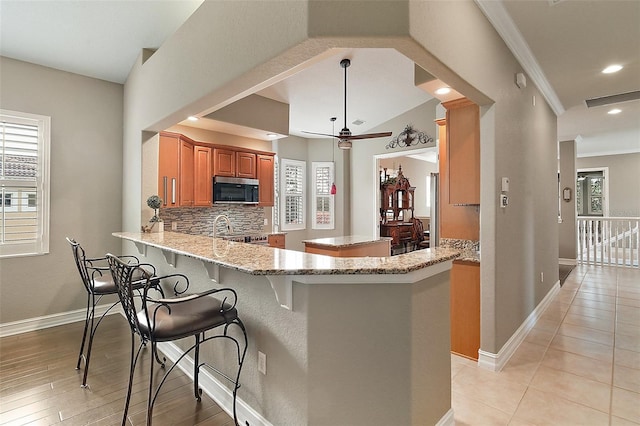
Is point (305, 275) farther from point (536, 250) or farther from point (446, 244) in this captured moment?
point (536, 250)

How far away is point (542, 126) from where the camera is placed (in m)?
3.97

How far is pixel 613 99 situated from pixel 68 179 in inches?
287

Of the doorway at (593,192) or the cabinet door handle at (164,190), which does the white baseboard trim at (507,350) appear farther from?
the doorway at (593,192)

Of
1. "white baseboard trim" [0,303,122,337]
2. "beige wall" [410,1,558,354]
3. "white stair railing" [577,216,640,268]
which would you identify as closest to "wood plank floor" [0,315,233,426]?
"white baseboard trim" [0,303,122,337]

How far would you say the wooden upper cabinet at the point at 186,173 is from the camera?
4.50 metres

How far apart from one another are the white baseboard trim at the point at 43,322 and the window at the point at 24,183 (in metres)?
0.78

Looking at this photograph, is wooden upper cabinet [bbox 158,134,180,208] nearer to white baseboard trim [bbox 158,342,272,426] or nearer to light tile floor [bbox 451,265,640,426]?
white baseboard trim [bbox 158,342,272,426]

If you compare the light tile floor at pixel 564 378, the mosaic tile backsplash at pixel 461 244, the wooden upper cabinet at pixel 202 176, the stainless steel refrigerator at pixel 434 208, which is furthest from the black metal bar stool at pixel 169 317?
the stainless steel refrigerator at pixel 434 208

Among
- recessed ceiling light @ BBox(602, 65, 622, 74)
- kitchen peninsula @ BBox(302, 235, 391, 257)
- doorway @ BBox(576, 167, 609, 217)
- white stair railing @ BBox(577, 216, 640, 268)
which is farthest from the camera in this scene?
doorway @ BBox(576, 167, 609, 217)

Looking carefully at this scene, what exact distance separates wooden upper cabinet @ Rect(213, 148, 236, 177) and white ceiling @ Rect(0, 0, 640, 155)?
114 centimetres

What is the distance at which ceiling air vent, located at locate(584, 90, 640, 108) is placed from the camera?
4234mm

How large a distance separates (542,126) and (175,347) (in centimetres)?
483

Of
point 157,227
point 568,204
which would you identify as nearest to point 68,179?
point 157,227

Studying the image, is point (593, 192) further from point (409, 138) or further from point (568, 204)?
point (409, 138)
